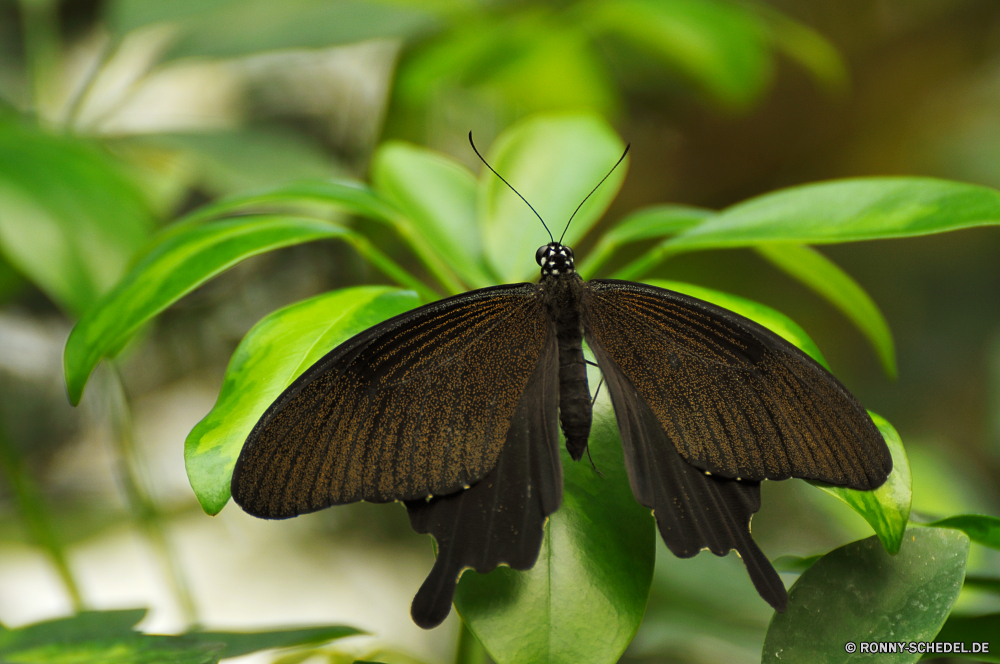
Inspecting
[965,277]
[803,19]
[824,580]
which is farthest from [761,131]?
[824,580]

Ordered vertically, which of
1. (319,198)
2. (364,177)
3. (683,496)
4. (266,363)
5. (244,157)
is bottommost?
(683,496)

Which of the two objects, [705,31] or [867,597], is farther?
[705,31]

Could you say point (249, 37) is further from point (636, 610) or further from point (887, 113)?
point (887, 113)

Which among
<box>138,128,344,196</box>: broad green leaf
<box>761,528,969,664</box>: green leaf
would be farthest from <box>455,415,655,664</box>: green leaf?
<box>138,128,344,196</box>: broad green leaf

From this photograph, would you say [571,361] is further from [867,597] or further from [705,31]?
[705,31]

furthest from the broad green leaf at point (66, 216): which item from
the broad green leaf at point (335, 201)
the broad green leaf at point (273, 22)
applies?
the broad green leaf at point (273, 22)

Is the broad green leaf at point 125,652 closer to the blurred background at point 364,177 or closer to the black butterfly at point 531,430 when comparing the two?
the black butterfly at point 531,430

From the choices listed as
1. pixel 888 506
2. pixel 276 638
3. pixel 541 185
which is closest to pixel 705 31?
pixel 541 185
